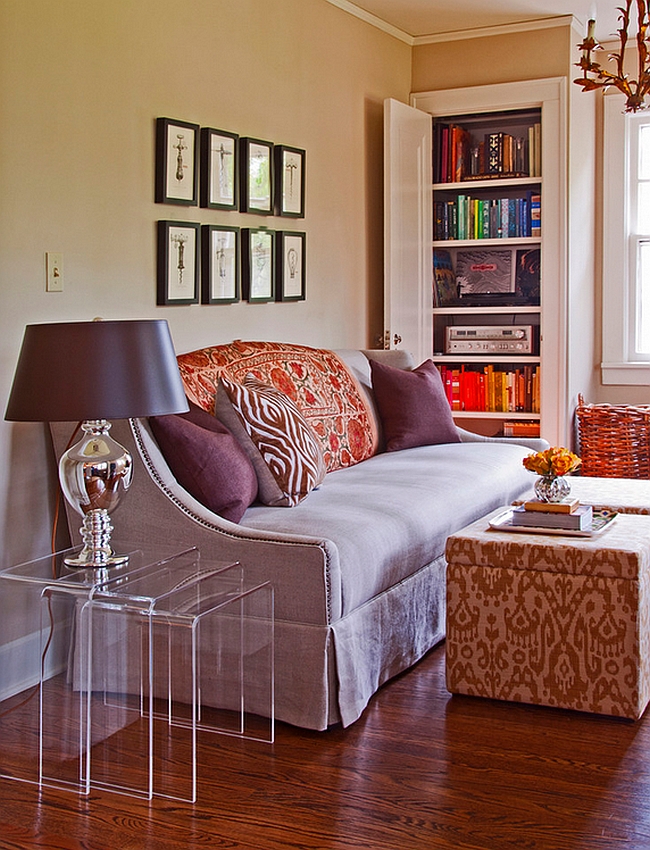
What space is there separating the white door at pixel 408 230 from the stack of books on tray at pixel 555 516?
2406 millimetres

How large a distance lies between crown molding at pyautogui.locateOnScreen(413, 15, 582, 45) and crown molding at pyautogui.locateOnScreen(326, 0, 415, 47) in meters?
0.09

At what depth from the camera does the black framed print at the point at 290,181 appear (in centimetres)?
457

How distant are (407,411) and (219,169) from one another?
134cm

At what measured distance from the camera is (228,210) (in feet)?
13.8

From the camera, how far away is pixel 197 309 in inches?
160

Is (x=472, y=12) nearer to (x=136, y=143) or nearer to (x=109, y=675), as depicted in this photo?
(x=136, y=143)

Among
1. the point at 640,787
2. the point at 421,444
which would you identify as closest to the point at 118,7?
the point at 421,444

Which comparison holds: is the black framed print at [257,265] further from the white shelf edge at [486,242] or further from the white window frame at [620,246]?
the white window frame at [620,246]

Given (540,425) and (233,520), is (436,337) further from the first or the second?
(233,520)

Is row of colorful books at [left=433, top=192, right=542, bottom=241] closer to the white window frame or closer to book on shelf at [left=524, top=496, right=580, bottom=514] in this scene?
the white window frame

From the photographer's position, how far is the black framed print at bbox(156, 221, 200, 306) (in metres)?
3.79

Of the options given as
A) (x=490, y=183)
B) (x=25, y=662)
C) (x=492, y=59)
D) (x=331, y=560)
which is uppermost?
(x=492, y=59)

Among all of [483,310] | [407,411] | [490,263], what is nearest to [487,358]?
[483,310]

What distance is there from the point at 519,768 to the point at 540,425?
11.2ft
